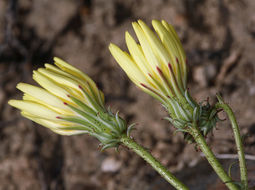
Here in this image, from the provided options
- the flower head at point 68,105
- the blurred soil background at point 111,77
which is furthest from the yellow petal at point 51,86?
A: the blurred soil background at point 111,77

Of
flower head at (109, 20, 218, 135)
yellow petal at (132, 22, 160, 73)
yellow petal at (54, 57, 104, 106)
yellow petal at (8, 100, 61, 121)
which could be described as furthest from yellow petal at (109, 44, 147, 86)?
yellow petal at (8, 100, 61, 121)

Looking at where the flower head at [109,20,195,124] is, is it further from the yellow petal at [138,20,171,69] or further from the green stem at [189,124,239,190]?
the green stem at [189,124,239,190]

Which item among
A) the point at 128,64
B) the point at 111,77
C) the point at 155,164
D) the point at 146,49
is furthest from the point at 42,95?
the point at 111,77

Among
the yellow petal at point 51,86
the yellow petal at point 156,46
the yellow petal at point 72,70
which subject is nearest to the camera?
the yellow petal at point 156,46

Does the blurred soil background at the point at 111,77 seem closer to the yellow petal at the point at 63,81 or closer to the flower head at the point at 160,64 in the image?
the flower head at the point at 160,64

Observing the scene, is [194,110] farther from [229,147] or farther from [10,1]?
[10,1]

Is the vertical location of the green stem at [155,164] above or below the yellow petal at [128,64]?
below

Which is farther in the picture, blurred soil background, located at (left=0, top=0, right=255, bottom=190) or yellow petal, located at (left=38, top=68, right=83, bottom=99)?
blurred soil background, located at (left=0, top=0, right=255, bottom=190)

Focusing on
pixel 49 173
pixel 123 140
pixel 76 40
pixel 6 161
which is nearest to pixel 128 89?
pixel 76 40
